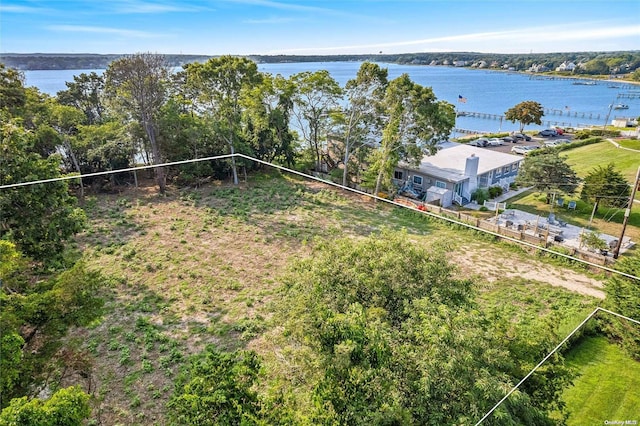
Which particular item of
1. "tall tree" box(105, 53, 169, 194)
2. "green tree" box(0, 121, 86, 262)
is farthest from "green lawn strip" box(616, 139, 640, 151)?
"green tree" box(0, 121, 86, 262)

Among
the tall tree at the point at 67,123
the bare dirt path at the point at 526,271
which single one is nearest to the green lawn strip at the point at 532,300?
the bare dirt path at the point at 526,271

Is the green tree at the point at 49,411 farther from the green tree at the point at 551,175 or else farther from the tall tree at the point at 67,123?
the green tree at the point at 551,175

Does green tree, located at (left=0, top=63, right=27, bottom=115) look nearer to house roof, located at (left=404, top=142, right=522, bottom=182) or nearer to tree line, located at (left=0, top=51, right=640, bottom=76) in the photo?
tree line, located at (left=0, top=51, right=640, bottom=76)

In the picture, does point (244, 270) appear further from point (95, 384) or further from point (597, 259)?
point (597, 259)

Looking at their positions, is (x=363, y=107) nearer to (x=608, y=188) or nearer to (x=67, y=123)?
(x=608, y=188)

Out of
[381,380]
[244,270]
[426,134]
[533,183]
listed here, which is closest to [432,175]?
[426,134]

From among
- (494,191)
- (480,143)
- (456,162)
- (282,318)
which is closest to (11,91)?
(282,318)
